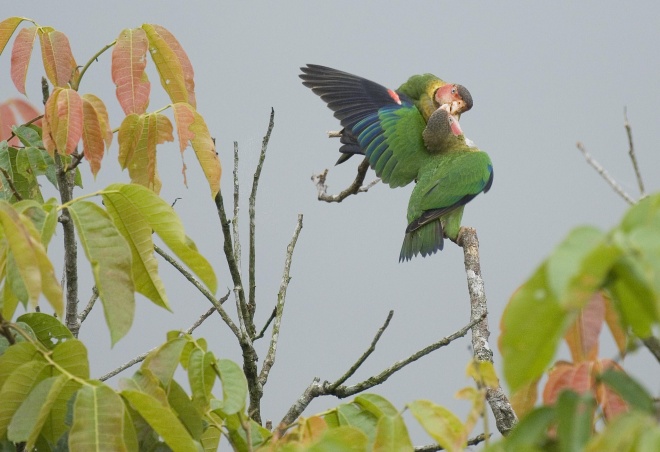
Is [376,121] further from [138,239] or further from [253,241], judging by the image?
[138,239]

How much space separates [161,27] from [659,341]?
1.17 metres

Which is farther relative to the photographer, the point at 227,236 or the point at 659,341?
the point at 227,236

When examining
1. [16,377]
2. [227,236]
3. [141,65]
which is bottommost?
[16,377]

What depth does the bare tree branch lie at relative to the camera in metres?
1.60

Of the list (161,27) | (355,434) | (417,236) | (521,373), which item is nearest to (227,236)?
(161,27)

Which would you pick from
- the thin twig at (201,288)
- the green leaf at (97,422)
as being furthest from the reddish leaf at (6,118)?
the green leaf at (97,422)

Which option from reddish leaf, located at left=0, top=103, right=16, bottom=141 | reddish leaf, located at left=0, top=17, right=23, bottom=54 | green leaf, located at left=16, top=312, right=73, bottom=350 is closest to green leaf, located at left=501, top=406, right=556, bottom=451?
green leaf, located at left=16, top=312, right=73, bottom=350

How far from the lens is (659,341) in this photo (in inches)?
29.8

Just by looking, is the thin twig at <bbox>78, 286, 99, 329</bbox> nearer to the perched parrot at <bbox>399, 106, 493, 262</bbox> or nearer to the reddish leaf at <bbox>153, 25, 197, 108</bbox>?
the reddish leaf at <bbox>153, 25, 197, 108</bbox>

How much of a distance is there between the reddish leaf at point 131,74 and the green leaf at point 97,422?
0.71 meters

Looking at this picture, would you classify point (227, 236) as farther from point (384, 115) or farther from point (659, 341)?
point (384, 115)

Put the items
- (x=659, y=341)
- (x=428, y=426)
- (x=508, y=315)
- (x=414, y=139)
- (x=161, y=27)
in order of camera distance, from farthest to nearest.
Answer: (x=414, y=139), (x=161, y=27), (x=428, y=426), (x=659, y=341), (x=508, y=315)

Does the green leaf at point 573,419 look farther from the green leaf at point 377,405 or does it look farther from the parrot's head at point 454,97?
the parrot's head at point 454,97

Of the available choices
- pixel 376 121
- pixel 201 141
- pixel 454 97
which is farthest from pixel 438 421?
pixel 454 97
